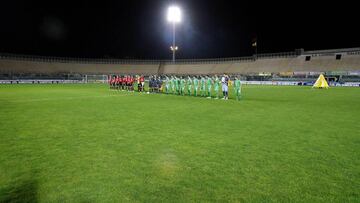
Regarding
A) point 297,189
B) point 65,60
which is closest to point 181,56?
point 65,60

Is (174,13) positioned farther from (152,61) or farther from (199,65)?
(152,61)

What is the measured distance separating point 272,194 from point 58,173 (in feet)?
12.7

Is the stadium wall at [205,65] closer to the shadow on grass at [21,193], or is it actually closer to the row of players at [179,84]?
the row of players at [179,84]

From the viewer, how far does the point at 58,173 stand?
552 cm

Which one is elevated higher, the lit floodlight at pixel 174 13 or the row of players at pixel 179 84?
the lit floodlight at pixel 174 13

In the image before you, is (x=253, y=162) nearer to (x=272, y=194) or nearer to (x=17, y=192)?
(x=272, y=194)

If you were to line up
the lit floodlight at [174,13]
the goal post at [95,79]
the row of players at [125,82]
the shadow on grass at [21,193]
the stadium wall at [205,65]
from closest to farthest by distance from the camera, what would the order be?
the shadow on grass at [21,193] < the row of players at [125,82] < the lit floodlight at [174,13] < the stadium wall at [205,65] < the goal post at [95,79]

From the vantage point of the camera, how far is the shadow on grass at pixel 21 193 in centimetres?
439

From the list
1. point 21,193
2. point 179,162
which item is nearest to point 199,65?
point 179,162

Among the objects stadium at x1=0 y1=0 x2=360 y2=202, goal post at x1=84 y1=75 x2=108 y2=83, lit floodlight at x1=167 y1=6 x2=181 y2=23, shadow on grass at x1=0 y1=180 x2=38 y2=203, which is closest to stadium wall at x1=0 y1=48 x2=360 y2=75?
goal post at x1=84 y1=75 x2=108 y2=83

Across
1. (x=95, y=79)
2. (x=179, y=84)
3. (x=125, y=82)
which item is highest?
(x=95, y=79)

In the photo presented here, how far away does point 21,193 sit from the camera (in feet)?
15.2

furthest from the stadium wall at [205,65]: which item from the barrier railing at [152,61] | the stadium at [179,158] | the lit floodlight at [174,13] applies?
the stadium at [179,158]

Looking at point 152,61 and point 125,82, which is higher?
point 152,61
